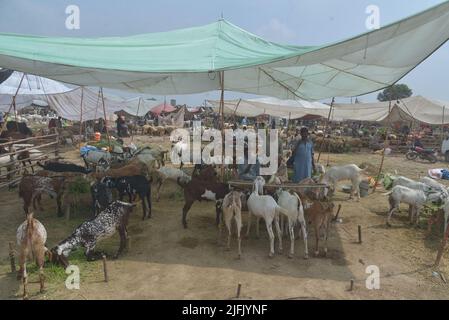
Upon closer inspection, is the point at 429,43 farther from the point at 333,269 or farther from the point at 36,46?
the point at 36,46

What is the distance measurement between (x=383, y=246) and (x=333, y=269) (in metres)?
1.75

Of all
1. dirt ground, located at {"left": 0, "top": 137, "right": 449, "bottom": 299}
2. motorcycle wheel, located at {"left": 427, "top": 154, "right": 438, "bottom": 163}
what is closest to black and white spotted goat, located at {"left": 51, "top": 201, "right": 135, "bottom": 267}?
dirt ground, located at {"left": 0, "top": 137, "right": 449, "bottom": 299}

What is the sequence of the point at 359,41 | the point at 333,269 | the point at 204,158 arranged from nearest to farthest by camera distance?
the point at 359,41 → the point at 333,269 → the point at 204,158

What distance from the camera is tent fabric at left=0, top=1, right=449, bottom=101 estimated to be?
5.80m

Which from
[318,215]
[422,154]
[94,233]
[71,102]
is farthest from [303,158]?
[71,102]

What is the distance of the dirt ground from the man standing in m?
1.42

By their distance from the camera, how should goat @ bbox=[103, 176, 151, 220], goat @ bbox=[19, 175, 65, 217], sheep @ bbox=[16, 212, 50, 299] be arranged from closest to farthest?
sheep @ bbox=[16, 212, 50, 299]
goat @ bbox=[19, 175, 65, 217]
goat @ bbox=[103, 176, 151, 220]

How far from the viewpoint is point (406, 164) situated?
19.1 metres

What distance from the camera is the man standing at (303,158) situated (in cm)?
829

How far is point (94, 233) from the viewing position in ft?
19.4

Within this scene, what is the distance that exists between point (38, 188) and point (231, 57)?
5.16 meters

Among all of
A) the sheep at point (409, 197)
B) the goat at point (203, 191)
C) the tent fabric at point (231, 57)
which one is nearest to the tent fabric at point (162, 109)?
the tent fabric at point (231, 57)

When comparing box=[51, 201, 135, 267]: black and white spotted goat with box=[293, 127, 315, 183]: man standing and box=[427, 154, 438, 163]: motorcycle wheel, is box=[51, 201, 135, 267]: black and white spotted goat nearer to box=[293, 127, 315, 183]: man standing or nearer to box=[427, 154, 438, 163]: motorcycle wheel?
→ box=[293, 127, 315, 183]: man standing
